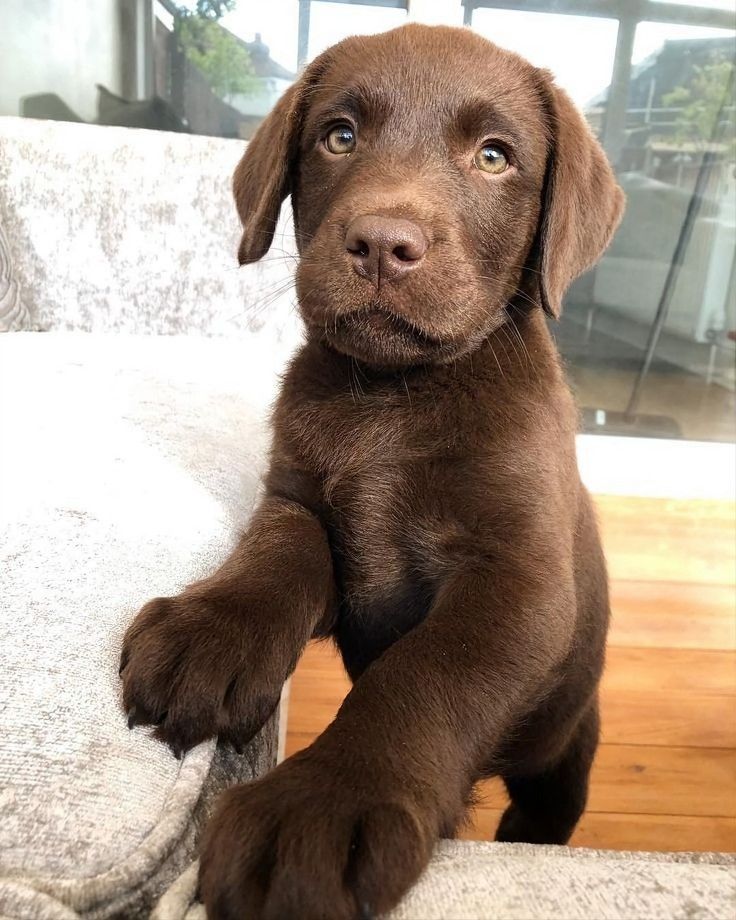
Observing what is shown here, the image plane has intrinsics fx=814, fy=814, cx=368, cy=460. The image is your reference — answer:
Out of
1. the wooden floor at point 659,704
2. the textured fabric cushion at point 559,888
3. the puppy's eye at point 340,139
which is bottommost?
the wooden floor at point 659,704

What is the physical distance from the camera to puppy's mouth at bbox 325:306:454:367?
106cm

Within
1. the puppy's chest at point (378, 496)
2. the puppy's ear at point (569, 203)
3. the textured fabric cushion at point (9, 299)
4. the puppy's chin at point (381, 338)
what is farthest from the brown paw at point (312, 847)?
the textured fabric cushion at point (9, 299)

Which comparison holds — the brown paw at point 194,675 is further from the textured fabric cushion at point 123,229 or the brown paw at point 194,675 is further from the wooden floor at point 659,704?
the textured fabric cushion at point 123,229

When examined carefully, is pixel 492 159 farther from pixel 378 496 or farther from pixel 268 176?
pixel 378 496

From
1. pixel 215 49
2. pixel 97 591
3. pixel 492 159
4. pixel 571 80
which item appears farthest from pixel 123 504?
pixel 571 80

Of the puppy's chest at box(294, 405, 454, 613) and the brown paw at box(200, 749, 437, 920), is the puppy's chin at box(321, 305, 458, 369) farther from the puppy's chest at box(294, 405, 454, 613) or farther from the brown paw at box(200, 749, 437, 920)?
the brown paw at box(200, 749, 437, 920)

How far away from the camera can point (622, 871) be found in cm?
60

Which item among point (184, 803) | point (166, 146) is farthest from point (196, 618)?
point (166, 146)

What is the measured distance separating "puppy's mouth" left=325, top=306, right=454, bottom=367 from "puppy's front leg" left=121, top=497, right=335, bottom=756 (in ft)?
0.92

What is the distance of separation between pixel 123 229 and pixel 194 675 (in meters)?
2.12

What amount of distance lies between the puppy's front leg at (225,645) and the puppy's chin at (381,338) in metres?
0.28

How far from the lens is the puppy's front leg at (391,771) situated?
646 mm

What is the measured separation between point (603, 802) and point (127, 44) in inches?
136

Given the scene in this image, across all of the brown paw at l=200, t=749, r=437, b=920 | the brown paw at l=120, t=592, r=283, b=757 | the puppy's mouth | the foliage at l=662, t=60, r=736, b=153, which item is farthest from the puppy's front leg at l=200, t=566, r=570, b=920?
the foliage at l=662, t=60, r=736, b=153
